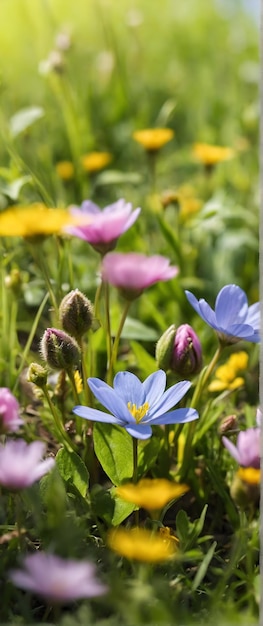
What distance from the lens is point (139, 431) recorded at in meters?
0.84

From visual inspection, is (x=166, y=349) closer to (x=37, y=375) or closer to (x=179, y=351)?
(x=179, y=351)

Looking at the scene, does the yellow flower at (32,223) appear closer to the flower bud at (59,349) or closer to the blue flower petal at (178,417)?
the flower bud at (59,349)

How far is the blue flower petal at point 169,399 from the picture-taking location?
2.91 ft

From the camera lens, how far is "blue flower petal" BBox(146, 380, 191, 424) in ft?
2.91

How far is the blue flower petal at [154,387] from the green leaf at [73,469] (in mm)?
102

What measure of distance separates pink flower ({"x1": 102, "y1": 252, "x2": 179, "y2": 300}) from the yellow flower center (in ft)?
0.38

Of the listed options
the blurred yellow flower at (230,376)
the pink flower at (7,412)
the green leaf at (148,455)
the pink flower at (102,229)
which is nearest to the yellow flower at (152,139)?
the blurred yellow flower at (230,376)

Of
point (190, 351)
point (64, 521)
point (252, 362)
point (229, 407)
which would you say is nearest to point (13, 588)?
point (64, 521)

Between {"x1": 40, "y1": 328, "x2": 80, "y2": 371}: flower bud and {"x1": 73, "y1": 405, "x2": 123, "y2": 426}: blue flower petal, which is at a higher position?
{"x1": 40, "y1": 328, "x2": 80, "y2": 371}: flower bud

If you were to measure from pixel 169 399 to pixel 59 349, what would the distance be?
135mm

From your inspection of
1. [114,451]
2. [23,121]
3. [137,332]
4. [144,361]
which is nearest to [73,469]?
[114,451]

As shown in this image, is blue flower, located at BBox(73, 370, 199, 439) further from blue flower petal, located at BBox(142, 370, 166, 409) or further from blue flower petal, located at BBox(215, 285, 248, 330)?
blue flower petal, located at BBox(215, 285, 248, 330)

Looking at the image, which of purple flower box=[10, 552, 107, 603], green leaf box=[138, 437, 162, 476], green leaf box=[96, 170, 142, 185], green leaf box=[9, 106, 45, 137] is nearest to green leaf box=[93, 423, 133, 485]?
green leaf box=[138, 437, 162, 476]

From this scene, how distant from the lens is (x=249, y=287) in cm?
160
